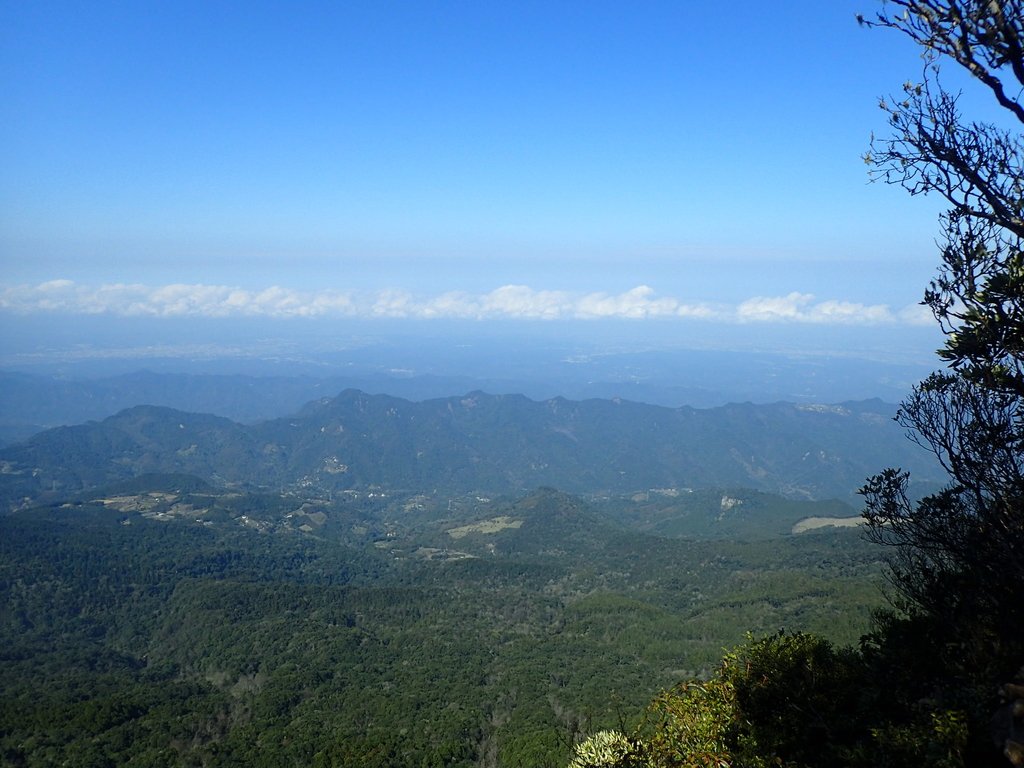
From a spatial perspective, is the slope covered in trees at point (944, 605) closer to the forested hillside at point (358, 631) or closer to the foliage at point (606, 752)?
the foliage at point (606, 752)

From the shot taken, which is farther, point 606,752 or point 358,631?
point 358,631

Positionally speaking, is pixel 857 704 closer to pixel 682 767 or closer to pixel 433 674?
pixel 682 767

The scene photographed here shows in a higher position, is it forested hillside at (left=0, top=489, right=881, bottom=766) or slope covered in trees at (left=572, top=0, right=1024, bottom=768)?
slope covered in trees at (left=572, top=0, right=1024, bottom=768)

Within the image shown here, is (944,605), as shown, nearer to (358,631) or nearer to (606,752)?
(606,752)

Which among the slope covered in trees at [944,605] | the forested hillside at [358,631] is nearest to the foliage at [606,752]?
the slope covered in trees at [944,605]

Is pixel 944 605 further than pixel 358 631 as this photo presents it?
No

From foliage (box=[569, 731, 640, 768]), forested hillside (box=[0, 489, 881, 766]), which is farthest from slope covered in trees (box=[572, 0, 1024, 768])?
forested hillside (box=[0, 489, 881, 766])

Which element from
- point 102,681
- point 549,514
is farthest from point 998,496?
point 549,514

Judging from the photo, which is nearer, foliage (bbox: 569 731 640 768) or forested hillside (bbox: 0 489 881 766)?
foliage (bbox: 569 731 640 768)

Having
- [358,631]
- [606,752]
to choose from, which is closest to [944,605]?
[606,752]

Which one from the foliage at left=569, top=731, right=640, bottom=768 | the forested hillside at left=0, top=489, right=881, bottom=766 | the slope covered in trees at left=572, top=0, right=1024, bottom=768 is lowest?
the forested hillside at left=0, top=489, right=881, bottom=766

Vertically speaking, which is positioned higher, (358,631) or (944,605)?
(944,605)

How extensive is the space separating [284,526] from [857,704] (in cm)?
20123

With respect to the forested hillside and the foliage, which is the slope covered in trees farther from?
the forested hillside
